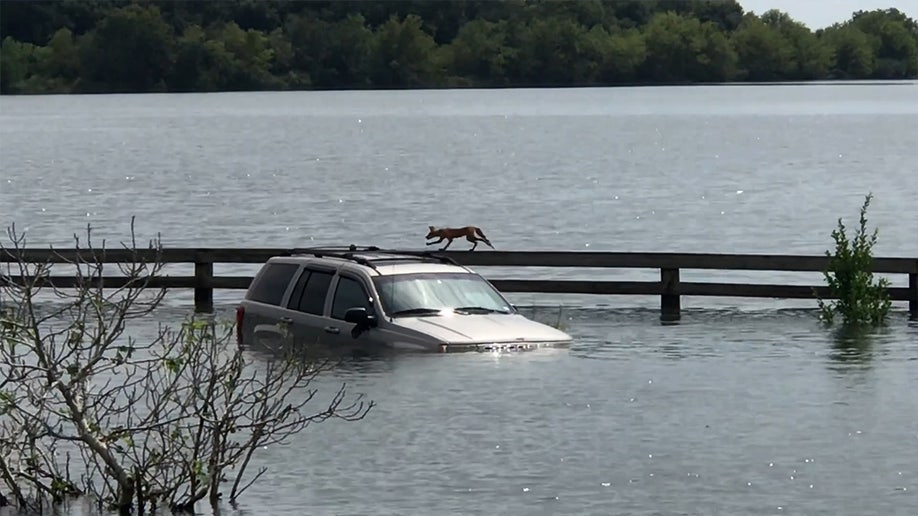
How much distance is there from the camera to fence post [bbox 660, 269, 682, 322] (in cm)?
3188

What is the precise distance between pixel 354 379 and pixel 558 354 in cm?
302

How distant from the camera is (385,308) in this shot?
77.2ft

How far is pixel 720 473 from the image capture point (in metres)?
17.5

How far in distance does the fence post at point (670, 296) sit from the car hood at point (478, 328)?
26.8ft

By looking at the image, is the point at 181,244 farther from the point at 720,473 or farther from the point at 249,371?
the point at 720,473

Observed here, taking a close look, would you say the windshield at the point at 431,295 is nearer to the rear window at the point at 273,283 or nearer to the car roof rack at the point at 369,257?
the car roof rack at the point at 369,257

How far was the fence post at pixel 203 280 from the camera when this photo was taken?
107 ft

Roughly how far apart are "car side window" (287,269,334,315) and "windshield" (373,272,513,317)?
78cm

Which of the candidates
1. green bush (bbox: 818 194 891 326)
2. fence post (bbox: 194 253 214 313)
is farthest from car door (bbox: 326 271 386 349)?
green bush (bbox: 818 194 891 326)

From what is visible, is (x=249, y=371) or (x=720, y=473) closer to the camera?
(x=720, y=473)

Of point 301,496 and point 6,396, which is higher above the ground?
point 6,396

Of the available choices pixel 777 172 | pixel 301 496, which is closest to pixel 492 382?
pixel 301 496

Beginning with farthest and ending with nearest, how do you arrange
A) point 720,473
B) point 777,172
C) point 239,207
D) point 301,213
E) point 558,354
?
point 777,172 → point 239,207 → point 301,213 → point 558,354 → point 720,473

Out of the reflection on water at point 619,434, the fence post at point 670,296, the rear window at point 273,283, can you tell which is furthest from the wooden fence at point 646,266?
the rear window at point 273,283
